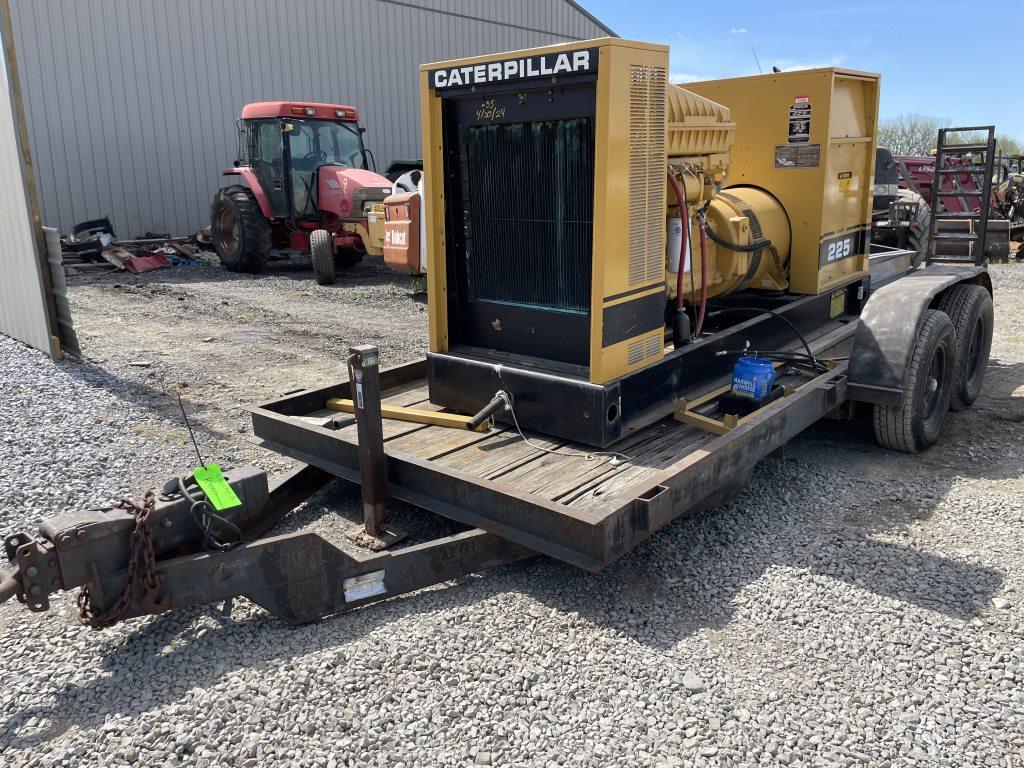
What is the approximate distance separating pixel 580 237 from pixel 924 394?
246 cm

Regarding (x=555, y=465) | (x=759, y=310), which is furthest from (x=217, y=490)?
(x=759, y=310)

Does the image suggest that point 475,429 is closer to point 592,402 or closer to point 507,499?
point 592,402

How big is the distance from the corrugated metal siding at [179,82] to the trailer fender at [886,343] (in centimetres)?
1509

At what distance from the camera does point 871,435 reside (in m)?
5.54

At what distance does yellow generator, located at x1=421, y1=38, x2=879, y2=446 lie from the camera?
12.6 feet

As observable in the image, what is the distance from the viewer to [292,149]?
532 inches

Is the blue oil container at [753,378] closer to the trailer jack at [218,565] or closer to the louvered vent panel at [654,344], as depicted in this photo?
the louvered vent panel at [654,344]

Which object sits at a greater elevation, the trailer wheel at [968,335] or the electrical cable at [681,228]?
the electrical cable at [681,228]

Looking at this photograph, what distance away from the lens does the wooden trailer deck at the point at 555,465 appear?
3.32m

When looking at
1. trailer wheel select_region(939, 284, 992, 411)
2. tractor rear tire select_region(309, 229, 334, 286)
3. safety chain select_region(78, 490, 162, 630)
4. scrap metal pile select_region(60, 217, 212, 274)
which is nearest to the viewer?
safety chain select_region(78, 490, 162, 630)

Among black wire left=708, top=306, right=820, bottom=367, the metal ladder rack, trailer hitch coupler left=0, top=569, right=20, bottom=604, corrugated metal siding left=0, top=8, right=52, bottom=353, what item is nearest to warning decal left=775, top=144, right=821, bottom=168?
black wire left=708, top=306, right=820, bottom=367

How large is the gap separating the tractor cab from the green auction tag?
10924 mm

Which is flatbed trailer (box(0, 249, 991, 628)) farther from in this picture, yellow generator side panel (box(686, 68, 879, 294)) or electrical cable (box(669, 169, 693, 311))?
yellow generator side panel (box(686, 68, 879, 294))

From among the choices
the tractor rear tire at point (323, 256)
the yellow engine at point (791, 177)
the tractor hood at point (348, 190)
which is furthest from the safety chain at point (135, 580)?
the tractor hood at point (348, 190)
